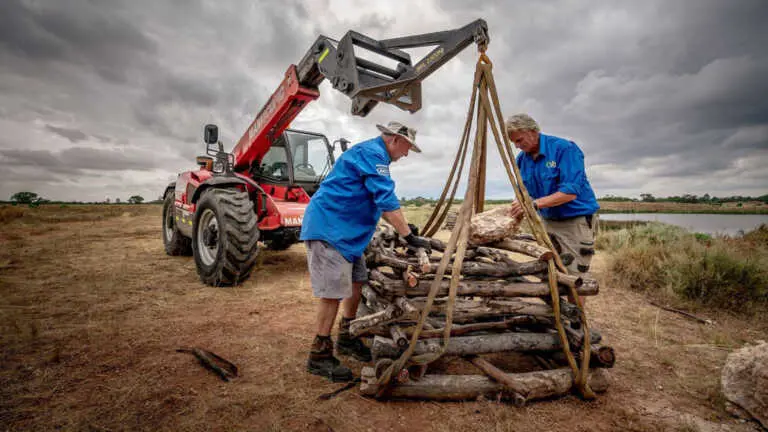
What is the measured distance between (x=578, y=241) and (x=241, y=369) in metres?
3.40

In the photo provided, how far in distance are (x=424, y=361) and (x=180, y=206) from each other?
6.82 metres

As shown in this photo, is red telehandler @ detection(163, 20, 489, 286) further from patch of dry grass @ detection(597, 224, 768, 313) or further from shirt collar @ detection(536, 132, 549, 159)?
patch of dry grass @ detection(597, 224, 768, 313)

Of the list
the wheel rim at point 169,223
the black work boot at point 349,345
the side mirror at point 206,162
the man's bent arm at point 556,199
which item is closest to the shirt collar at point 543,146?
the man's bent arm at point 556,199

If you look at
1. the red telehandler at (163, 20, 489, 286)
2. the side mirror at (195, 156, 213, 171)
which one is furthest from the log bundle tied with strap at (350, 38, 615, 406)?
Result: the side mirror at (195, 156, 213, 171)

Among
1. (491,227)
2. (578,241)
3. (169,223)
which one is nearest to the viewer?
(491,227)

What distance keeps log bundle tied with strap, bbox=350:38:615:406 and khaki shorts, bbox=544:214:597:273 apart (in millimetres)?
530

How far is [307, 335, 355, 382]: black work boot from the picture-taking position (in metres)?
2.91

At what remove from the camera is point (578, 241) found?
3367 millimetres

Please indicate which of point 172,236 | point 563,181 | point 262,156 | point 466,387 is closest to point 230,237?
point 262,156

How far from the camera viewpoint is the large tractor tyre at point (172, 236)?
8.05 meters

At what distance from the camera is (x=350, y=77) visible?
13.4 feet

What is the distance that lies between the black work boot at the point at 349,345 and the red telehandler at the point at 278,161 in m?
2.40

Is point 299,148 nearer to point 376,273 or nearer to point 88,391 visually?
point 376,273

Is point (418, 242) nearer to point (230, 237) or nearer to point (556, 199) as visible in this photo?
point (556, 199)
